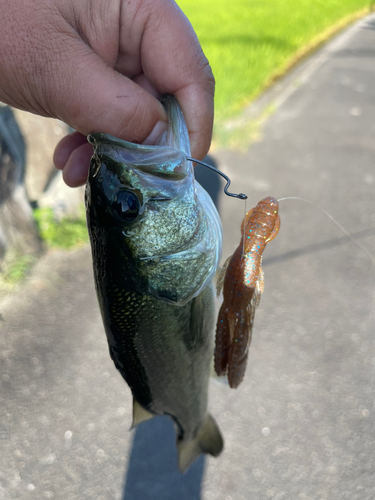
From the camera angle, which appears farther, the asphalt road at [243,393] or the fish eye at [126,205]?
the asphalt road at [243,393]

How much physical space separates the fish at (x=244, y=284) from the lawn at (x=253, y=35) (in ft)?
17.3

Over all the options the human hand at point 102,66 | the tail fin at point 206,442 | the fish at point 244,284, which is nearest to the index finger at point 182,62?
the human hand at point 102,66

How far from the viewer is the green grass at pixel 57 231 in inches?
159

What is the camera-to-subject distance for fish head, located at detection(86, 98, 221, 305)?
1.20m

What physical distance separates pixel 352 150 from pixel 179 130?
5.07m

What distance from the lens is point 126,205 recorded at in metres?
1.21

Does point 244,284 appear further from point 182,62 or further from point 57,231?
point 57,231

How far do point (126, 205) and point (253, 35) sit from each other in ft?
35.7

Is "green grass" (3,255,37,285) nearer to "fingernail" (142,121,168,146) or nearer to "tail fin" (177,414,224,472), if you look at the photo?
"tail fin" (177,414,224,472)

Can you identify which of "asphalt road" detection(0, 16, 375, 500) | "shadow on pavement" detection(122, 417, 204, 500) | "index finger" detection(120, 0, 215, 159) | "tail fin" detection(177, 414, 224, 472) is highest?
"index finger" detection(120, 0, 215, 159)

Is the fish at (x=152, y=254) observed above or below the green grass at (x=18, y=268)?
above

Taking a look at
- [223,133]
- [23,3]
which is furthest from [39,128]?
[23,3]

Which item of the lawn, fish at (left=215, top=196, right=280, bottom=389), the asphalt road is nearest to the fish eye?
fish at (left=215, top=196, right=280, bottom=389)

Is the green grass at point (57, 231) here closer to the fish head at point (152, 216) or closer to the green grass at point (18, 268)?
the green grass at point (18, 268)
